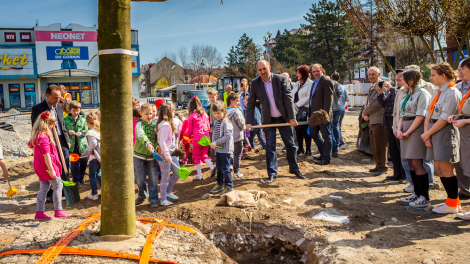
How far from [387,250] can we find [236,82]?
24.8m

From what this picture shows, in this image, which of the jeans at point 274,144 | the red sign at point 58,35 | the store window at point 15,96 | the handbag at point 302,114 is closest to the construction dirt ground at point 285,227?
the jeans at point 274,144

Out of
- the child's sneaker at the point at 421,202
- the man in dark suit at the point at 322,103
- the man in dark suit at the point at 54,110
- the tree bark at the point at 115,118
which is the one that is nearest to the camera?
the tree bark at the point at 115,118

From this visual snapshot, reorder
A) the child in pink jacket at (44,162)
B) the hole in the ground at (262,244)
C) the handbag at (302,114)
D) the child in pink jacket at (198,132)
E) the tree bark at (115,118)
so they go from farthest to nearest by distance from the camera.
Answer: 1. the handbag at (302,114)
2. the child in pink jacket at (198,132)
3. the child in pink jacket at (44,162)
4. the hole in the ground at (262,244)
5. the tree bark at (115,118)

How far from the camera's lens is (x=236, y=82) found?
2759 cm

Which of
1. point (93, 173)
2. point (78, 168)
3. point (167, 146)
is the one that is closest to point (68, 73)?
point (78, 168)

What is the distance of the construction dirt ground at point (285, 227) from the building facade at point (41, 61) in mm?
32453

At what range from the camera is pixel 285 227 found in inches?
170

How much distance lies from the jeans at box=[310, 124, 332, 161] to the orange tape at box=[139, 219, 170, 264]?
4213mm

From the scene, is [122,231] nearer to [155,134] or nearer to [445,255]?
[155,134]

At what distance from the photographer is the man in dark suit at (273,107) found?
6027 millimetres

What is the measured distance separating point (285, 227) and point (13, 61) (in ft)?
129

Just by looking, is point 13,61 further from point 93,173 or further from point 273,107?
point 273,107

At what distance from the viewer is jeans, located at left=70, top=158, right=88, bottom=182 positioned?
6465 millimetres

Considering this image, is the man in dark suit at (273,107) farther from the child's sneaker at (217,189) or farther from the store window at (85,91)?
the store window at (85,91)
